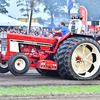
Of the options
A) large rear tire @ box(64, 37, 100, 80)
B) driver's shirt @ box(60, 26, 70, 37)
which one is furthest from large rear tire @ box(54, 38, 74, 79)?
driver's shirt @ box(60, 26, 70, 37)

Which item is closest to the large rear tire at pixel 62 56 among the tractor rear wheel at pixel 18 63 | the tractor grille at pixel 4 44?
the tractor rear wheel at pixel 18 63

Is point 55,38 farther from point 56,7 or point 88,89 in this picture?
point 56,7

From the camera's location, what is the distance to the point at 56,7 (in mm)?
50031

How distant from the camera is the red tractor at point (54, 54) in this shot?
8070 millimetres

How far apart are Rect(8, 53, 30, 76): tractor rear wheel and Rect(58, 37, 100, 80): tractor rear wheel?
1.01m

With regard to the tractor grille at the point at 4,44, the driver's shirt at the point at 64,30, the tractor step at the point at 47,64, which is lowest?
the tractor step at the point at 47,64

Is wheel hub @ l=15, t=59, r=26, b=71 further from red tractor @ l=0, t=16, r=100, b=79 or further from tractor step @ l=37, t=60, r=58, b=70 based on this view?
tractor step @ l=37, t=60, r=58, b=70

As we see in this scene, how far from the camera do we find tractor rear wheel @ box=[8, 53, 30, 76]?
798cm

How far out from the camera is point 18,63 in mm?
8109

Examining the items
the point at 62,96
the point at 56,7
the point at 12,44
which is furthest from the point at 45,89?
the point at 56,7

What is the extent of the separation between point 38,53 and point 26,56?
2.23ft

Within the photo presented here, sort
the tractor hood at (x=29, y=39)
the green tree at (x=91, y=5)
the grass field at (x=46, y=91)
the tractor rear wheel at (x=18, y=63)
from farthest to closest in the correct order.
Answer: the green tree at (x=91, y=5) < the tractor hood at (x=29, y=39) < the tractor rear wheel at (x=18, y=63) < the grass field at (x=46, y=91)

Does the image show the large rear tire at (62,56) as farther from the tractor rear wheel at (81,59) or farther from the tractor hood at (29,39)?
the tractor hood at (29,39)

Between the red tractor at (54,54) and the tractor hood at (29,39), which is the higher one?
the tractor hood at (29,39)
